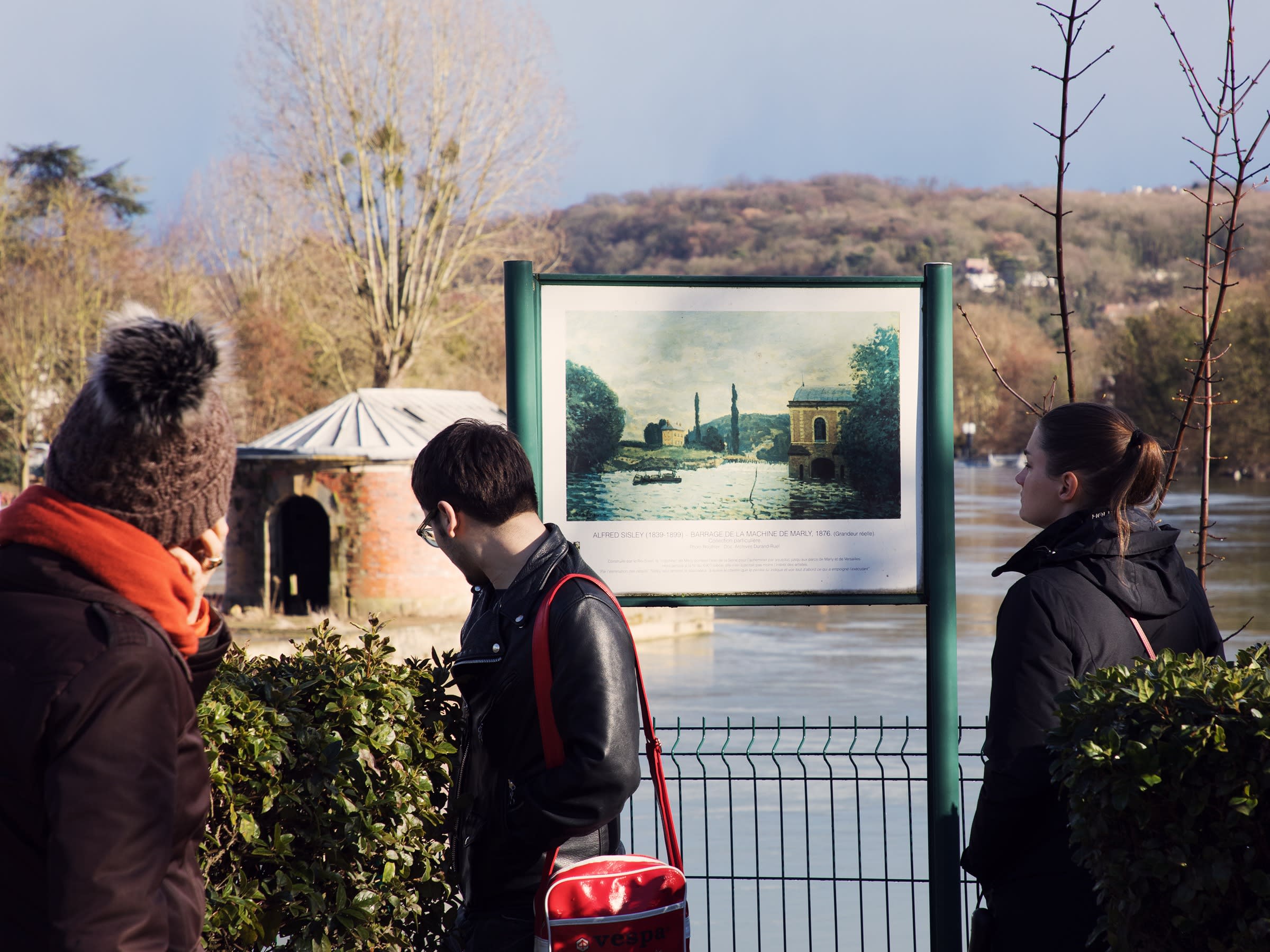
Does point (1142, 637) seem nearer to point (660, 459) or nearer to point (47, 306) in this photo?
point (660, 459)

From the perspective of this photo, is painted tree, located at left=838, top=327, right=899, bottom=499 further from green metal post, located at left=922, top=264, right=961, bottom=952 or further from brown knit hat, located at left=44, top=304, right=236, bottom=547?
brown knit hat, located at left=44, top=304, right=236, bottom=547

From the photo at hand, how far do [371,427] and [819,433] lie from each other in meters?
23.8

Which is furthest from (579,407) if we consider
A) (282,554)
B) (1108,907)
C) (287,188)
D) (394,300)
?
(287,188)

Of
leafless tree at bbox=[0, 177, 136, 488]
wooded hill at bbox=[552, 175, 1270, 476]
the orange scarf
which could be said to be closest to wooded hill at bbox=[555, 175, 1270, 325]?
wooded hill at bbox=[552, 175, 1270, 476]

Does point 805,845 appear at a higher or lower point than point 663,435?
lower

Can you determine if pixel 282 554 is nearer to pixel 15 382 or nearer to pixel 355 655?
pixel 15 382

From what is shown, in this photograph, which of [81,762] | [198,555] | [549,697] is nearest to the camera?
[81,762]

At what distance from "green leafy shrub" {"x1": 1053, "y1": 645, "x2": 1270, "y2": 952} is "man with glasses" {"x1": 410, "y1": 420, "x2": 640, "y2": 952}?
2.88 feet

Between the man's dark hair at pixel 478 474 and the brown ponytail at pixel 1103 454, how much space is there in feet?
4.02

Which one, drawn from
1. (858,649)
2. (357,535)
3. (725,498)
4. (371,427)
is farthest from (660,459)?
(858,649)

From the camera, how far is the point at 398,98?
41.3 m

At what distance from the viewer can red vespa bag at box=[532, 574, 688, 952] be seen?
2305 millimetres

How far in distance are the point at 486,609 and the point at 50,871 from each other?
1242mm

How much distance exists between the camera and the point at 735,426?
13.8 feet
